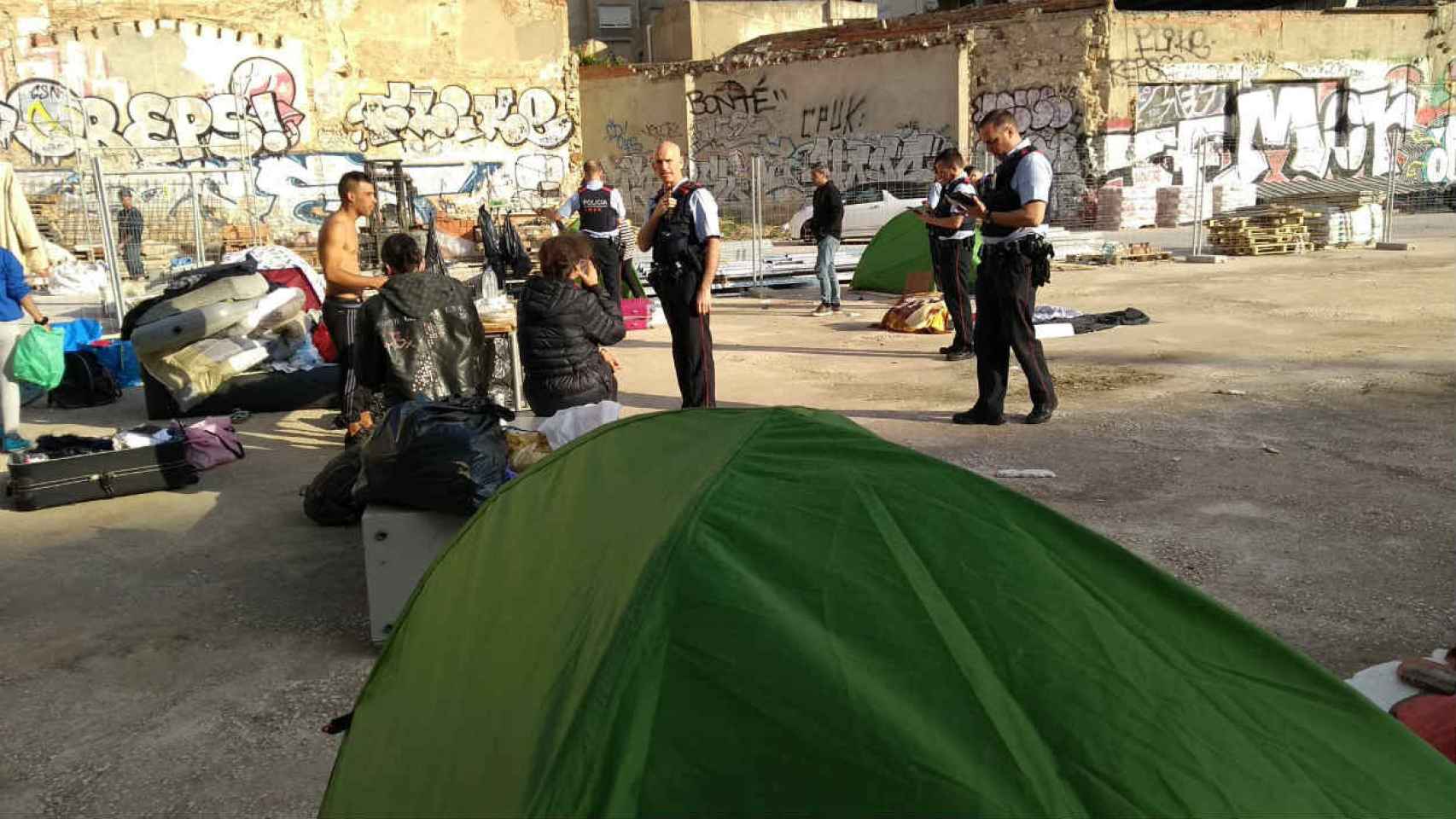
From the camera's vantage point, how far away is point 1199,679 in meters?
1.88

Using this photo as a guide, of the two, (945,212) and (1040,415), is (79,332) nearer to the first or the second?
(945,212)

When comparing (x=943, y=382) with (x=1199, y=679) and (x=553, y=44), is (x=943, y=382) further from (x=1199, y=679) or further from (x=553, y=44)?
(x=553, y=44)

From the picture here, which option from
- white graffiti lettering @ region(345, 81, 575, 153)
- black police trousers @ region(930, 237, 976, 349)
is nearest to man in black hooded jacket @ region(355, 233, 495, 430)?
black police trousers @ region(930, 237, 976, 349)

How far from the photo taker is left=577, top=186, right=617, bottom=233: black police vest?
10.7 m

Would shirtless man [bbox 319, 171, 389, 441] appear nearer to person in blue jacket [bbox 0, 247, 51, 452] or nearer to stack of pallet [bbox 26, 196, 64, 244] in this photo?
person in blue jacket [bbox 0, 247, 51, 452]

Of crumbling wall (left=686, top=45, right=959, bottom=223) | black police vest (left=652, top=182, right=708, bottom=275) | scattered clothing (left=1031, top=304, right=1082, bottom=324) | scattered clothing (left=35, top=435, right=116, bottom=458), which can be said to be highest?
crumbling wall (left=686, top=45, right=959, bottom=223)

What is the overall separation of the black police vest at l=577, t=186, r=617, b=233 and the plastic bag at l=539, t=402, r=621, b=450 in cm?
598

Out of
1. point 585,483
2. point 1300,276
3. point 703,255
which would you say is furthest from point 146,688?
point 1300,276

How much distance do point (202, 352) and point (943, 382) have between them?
5.80 m

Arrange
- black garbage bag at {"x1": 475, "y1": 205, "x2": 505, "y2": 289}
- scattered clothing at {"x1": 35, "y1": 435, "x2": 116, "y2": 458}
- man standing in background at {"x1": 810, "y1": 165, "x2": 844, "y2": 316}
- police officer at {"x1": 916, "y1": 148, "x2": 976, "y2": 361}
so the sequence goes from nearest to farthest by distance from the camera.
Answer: scattered clothing at {"x1": 35, "y1": 435, "x2": 116, "y2": 458}, police officer at {"x1": 916, "y1": 148, "x2": 976, "y2": 361}, black garbage bag at {"x1": 475, "y1": 205, "x2": 505, "y2": 289}, man standing in background at {"x1": 810, "y1": 165, "x2": 844, "y2": 316}

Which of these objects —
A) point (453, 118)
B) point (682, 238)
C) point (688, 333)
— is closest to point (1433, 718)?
point (688, 333)

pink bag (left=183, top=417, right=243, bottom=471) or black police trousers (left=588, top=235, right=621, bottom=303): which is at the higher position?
black police trousers (left=588, top=235, right=621, bottom=303)

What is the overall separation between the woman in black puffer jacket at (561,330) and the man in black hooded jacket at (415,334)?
1.12 ft

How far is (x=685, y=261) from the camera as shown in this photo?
6.84 m
